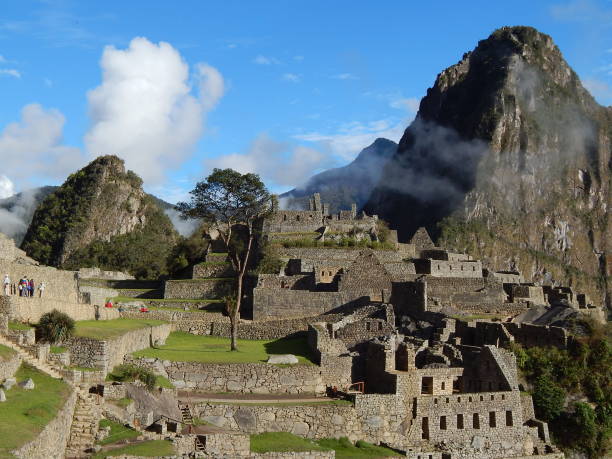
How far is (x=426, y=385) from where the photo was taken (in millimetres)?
30906

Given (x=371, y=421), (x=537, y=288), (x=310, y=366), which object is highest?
(x=537, y=288)

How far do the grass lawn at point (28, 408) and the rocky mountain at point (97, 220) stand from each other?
58.9 metres

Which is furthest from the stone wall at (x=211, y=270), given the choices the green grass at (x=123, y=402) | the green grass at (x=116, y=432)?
the green grass at (x=116, y=432)

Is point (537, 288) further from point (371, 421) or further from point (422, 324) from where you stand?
point (371, 421)

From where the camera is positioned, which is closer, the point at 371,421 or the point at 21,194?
the point at 371,421

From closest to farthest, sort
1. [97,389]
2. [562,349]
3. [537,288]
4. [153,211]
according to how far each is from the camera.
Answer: [97,389] < [562,349] < [537,288] < [153,211]

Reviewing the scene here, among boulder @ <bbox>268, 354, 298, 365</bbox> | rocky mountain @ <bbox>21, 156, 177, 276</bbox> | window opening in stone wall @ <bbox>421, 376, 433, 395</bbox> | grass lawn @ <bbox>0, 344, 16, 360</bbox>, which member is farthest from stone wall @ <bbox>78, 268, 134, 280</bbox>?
grass lawn @ <bbox>0, 344, 16, 360</bbox>

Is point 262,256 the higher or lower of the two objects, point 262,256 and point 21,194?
the lower

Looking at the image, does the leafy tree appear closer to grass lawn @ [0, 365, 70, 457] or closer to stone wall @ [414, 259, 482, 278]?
stone wall @ [414, 259, 482, 278]

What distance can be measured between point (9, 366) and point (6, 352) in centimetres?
84

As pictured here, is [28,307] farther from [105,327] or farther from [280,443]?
[280,443]

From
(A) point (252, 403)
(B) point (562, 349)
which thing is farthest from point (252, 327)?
(B) point (562, 349)

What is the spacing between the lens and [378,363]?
3109 cm

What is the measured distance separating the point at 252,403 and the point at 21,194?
348ft
